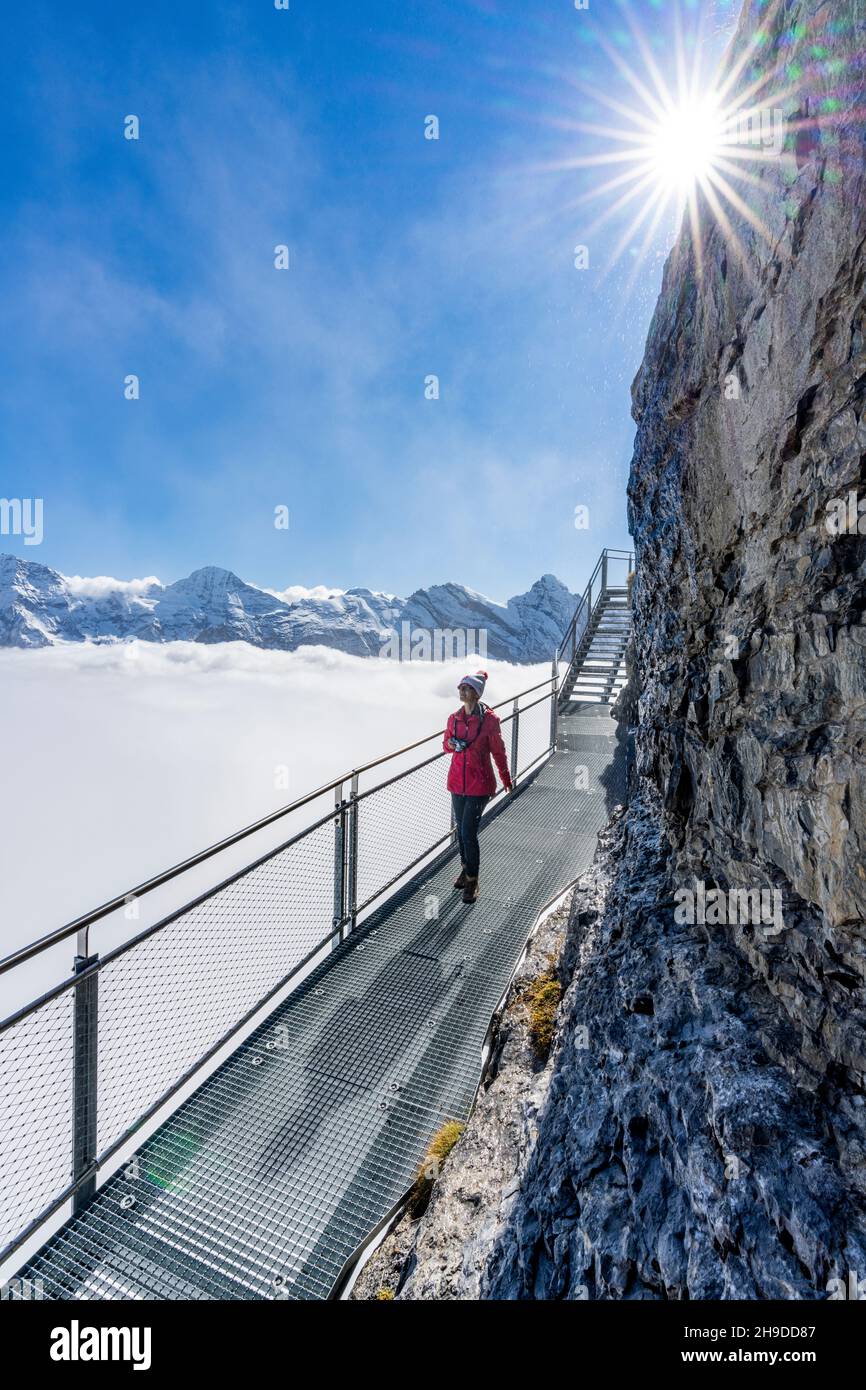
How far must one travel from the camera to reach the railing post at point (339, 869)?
4438 mm

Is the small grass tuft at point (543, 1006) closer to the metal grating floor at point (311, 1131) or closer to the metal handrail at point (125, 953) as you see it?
the metal grating floor at point (311, 1131)

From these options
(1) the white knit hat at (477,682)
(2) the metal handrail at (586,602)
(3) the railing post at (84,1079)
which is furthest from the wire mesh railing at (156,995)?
(2) the metal handrail at (586,602)

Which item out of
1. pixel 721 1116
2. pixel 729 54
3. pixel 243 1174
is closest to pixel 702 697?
pixel 721 1116

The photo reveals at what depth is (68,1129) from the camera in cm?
272

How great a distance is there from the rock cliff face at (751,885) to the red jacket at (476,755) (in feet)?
6.42

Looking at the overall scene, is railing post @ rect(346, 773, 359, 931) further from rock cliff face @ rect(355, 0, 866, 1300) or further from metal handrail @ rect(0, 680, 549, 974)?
rock cliff face @ rect(355, 0, 866, 1300)

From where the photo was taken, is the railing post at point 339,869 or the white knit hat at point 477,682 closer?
the railing post at point 339,869

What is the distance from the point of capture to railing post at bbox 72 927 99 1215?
104 inches

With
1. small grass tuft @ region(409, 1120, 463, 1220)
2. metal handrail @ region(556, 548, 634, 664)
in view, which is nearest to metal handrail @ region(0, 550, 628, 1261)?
small grass tuft @ region(409, 1120, 463, 1220)

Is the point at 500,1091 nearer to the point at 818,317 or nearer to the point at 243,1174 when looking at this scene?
the point at 243,1174

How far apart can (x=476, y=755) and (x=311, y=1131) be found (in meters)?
2.69

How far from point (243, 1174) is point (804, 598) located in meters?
3.66

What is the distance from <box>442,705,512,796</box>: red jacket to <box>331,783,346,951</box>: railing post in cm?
94
